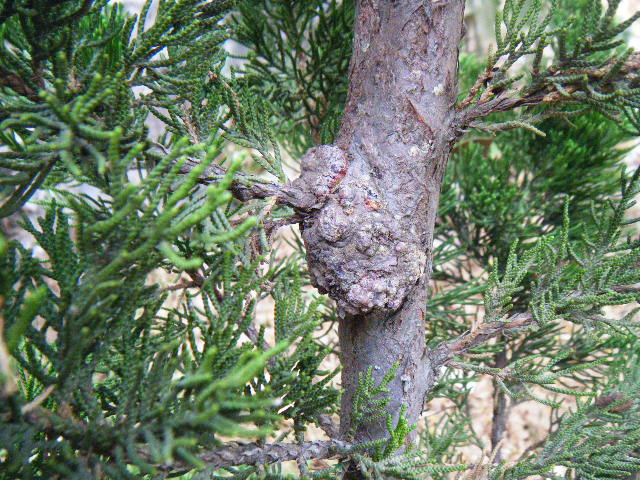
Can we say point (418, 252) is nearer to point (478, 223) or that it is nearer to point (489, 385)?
point (478, 223)

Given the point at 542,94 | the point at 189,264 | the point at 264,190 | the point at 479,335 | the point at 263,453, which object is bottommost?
the point at 263,453

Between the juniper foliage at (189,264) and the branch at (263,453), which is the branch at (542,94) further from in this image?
the branch at (263,453)

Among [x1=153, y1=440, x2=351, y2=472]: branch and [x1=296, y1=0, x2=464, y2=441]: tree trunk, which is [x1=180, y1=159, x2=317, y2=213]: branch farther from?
[x1=153, y1=440, x2=351, y2=472]: branch

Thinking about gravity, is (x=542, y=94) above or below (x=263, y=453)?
above

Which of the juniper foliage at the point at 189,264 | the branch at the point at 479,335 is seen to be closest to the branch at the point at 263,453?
the juniper foliage at the point at 189,264

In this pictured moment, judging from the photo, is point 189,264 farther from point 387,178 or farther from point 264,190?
point 387,178

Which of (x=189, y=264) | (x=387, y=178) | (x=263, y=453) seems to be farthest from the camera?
(x=387, y=178)

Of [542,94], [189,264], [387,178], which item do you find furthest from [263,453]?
[542,94]
